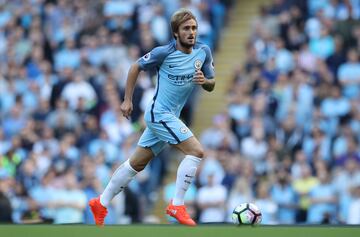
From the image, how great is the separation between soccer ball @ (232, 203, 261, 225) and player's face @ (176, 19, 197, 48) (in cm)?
162

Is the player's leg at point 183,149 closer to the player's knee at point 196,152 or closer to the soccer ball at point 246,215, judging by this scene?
the player's knee at point 196,152

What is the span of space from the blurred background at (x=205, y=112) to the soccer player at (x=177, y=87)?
4.58m

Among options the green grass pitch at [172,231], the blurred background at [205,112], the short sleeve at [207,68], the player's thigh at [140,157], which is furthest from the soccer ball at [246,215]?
the blurred background at [205,112]

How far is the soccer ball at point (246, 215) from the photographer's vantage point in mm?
10125

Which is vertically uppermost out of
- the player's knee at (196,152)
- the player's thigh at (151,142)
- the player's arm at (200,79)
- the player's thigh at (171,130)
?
the player's arm at (200,79)

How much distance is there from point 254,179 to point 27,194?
12.1 ft

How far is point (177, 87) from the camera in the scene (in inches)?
409

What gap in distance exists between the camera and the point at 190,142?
10.3 m

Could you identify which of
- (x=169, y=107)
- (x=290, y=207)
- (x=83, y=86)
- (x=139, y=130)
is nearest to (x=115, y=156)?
(x=139, y=130)

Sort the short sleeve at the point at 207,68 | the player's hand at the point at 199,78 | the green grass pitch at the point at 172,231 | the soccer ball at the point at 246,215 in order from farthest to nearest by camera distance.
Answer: the short sleeve at the point at 207,68 → the player's hand at the point at 199,78 → the soccer ball at the point at 246,215 → the green grass pitch at the point at 172,231

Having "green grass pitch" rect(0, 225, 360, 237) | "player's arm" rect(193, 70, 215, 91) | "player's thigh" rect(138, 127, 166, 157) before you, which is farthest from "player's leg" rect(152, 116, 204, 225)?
"green grass pitch" rect(0, 225, 360, 237)

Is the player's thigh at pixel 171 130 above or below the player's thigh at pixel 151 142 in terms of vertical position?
above

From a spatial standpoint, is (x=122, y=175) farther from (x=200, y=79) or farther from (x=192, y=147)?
(x=200, y=79)

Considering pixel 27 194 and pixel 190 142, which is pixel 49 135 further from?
pixel 190 142
